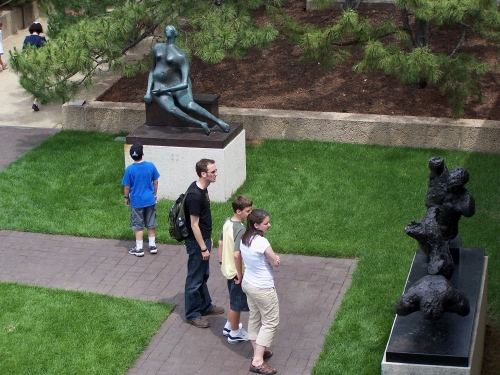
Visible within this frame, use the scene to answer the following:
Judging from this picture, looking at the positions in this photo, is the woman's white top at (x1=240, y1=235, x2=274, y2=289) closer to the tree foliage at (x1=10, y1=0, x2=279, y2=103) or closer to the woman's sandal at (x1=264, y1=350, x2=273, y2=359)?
the woman's sandal at (x1=264, y1=350, x2=273, y2=359)

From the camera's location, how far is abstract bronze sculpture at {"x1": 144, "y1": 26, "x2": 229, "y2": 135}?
11.8 metres

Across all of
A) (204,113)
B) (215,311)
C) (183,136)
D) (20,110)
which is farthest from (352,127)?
(20,110)

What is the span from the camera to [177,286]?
959 cm

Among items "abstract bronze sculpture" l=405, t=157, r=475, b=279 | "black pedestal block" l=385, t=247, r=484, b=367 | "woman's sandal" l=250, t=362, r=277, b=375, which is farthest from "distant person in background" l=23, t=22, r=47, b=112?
"black pedestal block" l=385, t=247, r=484, b=367

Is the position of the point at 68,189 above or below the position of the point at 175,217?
below

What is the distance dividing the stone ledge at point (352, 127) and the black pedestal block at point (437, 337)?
5643 millimetres

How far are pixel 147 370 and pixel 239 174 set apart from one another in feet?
15.3

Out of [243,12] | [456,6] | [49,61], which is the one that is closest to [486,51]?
[456,6]

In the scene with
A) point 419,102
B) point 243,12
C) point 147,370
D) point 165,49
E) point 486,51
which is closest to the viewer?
point 147,370

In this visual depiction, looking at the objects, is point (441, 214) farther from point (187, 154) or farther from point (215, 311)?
point (187, 154)

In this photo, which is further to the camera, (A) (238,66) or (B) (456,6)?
(A) (238,66)

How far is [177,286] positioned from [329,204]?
2.80 m

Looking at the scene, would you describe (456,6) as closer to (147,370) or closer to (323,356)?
(323,356)

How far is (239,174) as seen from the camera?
1218cm
